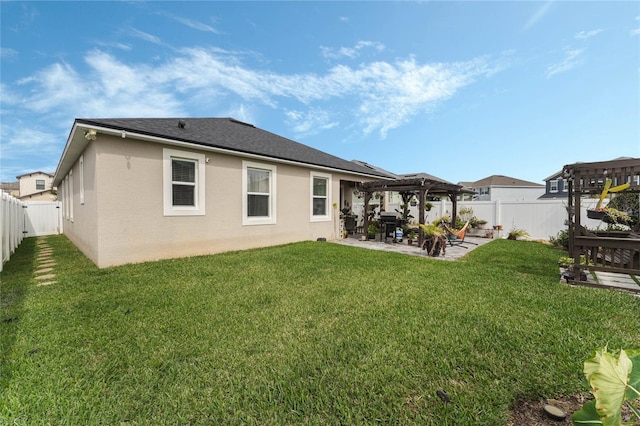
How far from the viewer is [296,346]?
2.77 m

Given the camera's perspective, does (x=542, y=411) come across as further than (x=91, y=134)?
No

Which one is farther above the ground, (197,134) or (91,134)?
(197,134)

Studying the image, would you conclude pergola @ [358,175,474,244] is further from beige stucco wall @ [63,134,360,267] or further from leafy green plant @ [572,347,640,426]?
leafy green plant @ [572,347,640,426]

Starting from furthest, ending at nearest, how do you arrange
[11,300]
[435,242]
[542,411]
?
[435,242] → [11,300] → [542,411]

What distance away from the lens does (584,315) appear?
11.3 ft

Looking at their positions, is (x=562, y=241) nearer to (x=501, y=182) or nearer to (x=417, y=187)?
(x=417, y=187)

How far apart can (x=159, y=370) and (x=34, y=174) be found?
47.6 metres

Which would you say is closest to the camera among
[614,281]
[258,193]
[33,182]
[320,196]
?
[614,281]

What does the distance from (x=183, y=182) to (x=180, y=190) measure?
0.23 m

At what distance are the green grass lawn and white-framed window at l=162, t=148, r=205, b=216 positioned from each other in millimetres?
2274

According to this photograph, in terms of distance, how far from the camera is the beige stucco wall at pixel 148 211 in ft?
19.8

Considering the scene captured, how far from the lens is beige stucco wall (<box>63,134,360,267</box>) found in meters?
6.02

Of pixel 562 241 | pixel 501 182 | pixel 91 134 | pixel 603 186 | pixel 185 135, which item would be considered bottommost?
pixel 562 241

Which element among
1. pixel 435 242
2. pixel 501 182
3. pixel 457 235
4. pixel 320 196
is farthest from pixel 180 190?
pixel 501 182
